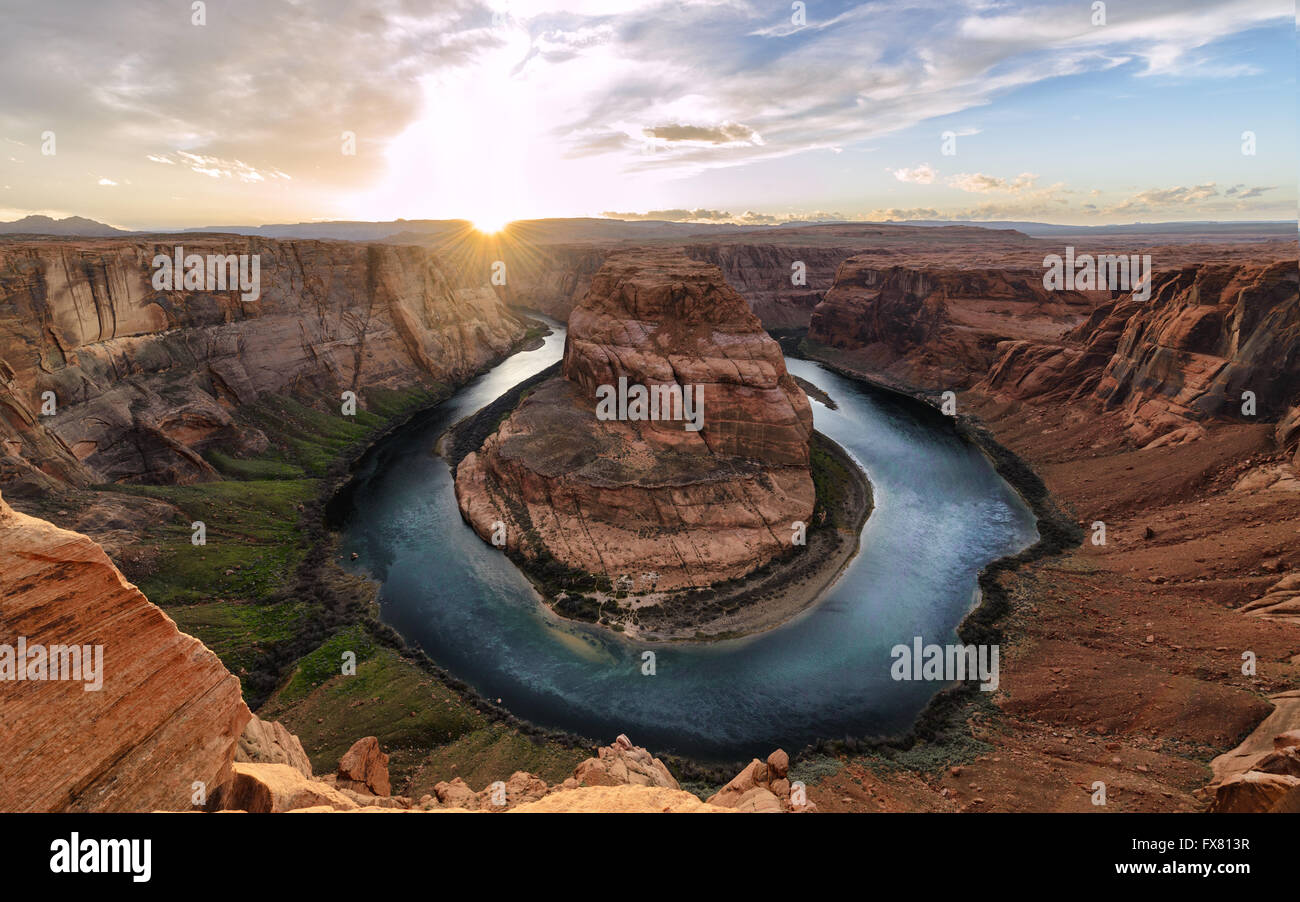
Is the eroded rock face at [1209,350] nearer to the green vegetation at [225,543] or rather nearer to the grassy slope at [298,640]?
the grassy slope at [298,640]

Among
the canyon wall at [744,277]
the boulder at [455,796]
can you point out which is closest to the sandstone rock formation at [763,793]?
the boulder at [455,796]

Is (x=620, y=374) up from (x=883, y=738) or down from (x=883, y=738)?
up

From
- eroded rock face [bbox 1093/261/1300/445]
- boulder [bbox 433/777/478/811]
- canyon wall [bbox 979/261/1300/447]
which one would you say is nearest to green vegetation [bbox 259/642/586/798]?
boulder [bbox 433/777/478/811]

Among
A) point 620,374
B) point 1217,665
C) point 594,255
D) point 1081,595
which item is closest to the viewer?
point 1217,665

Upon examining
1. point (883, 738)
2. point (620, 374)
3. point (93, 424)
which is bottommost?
point (883, 738)
